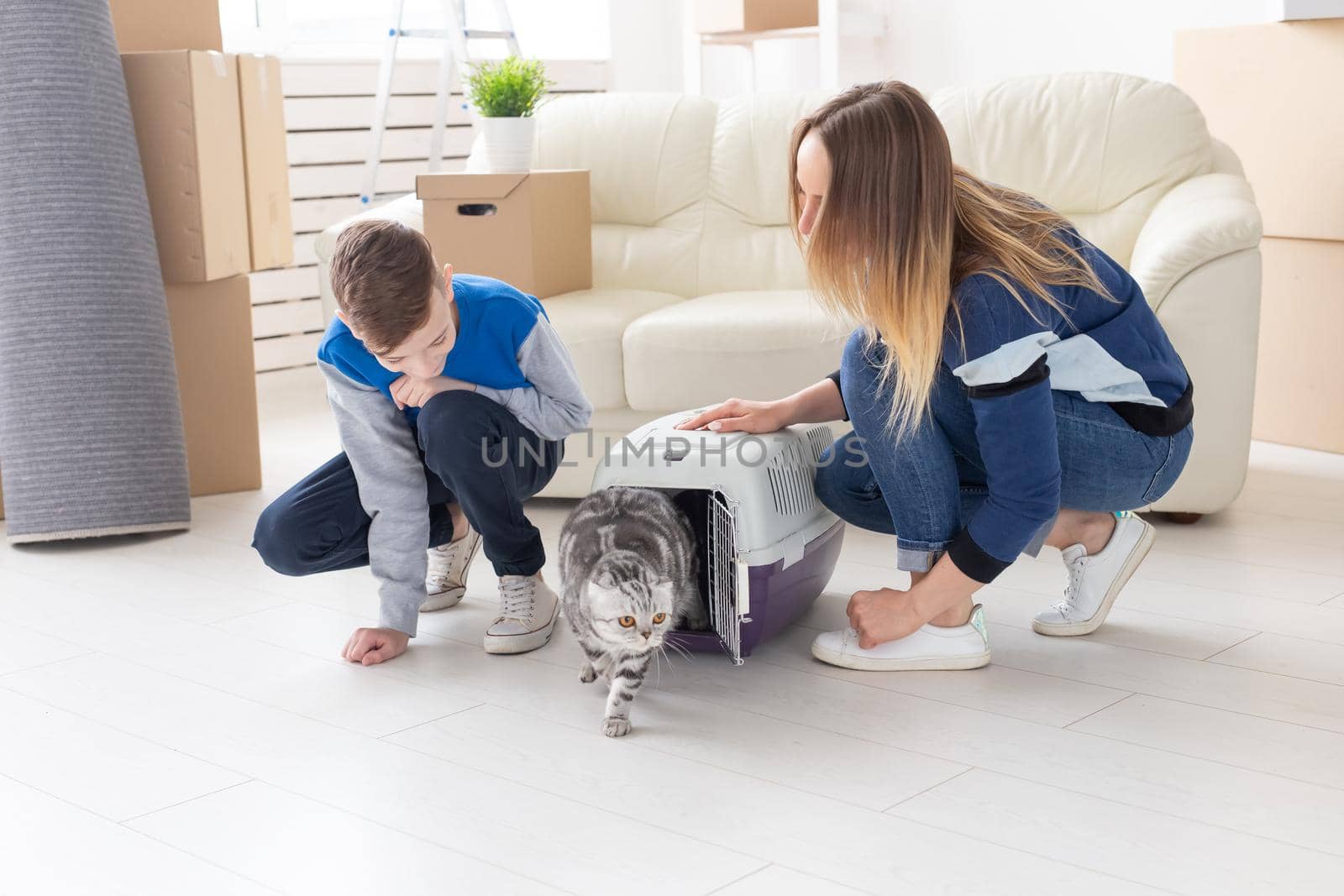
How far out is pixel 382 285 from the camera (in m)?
1.68

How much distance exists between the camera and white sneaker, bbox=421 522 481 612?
218 centimetres

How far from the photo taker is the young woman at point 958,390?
1594 millimetres

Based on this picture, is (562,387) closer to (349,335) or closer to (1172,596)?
(349,335)

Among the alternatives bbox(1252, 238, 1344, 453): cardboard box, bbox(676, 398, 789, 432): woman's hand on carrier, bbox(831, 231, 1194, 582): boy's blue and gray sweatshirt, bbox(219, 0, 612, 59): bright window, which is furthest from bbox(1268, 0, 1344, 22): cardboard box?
bbox(219, 0, 612, 59): bright window

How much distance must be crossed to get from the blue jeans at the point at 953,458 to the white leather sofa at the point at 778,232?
2.06ft

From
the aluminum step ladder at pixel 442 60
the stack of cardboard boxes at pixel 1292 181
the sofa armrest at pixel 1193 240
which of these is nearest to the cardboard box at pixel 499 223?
the sofa armrest at pixel 1193 240

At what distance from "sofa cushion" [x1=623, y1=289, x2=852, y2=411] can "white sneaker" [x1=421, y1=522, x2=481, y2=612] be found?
23.3 inches

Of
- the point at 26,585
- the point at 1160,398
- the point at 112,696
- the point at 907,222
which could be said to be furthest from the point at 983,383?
the point at 26,585

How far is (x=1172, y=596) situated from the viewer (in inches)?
83.5

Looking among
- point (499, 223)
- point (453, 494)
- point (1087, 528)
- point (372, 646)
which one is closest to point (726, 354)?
point (499, 223)

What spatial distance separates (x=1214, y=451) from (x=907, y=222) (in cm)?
113

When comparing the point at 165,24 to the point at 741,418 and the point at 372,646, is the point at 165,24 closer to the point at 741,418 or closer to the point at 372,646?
the point at 372,646

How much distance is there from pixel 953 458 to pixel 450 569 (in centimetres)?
88

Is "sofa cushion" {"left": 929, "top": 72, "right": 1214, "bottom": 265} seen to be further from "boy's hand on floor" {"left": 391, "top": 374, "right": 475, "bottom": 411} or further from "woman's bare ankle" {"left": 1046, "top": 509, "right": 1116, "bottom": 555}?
"boy's hand on floor" {"left": 391, "top": 374, "right": 475, "bottom": 411}
